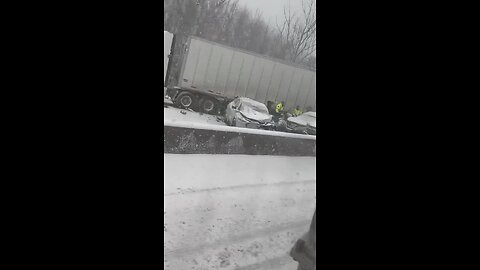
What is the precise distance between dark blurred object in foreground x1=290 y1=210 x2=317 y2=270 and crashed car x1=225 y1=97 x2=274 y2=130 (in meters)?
0.31

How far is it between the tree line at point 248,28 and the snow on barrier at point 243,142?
227 mm

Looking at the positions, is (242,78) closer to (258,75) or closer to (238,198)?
(258,75)

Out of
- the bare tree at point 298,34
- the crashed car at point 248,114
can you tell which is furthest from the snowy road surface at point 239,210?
the bare tree at point 298,34

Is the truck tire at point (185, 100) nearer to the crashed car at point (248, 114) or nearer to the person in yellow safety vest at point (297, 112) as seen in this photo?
the crashed car at point (248, 114)

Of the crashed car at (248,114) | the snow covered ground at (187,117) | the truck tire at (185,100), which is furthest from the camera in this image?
the crashed car at (248,114)

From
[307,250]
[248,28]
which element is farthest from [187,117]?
[307,250]

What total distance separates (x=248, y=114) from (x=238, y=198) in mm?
258

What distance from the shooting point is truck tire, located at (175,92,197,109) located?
0.93 m

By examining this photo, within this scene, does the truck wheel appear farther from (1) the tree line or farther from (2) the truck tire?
(1) the tree line

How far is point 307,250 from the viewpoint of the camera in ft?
3.27

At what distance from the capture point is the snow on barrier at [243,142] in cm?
102
